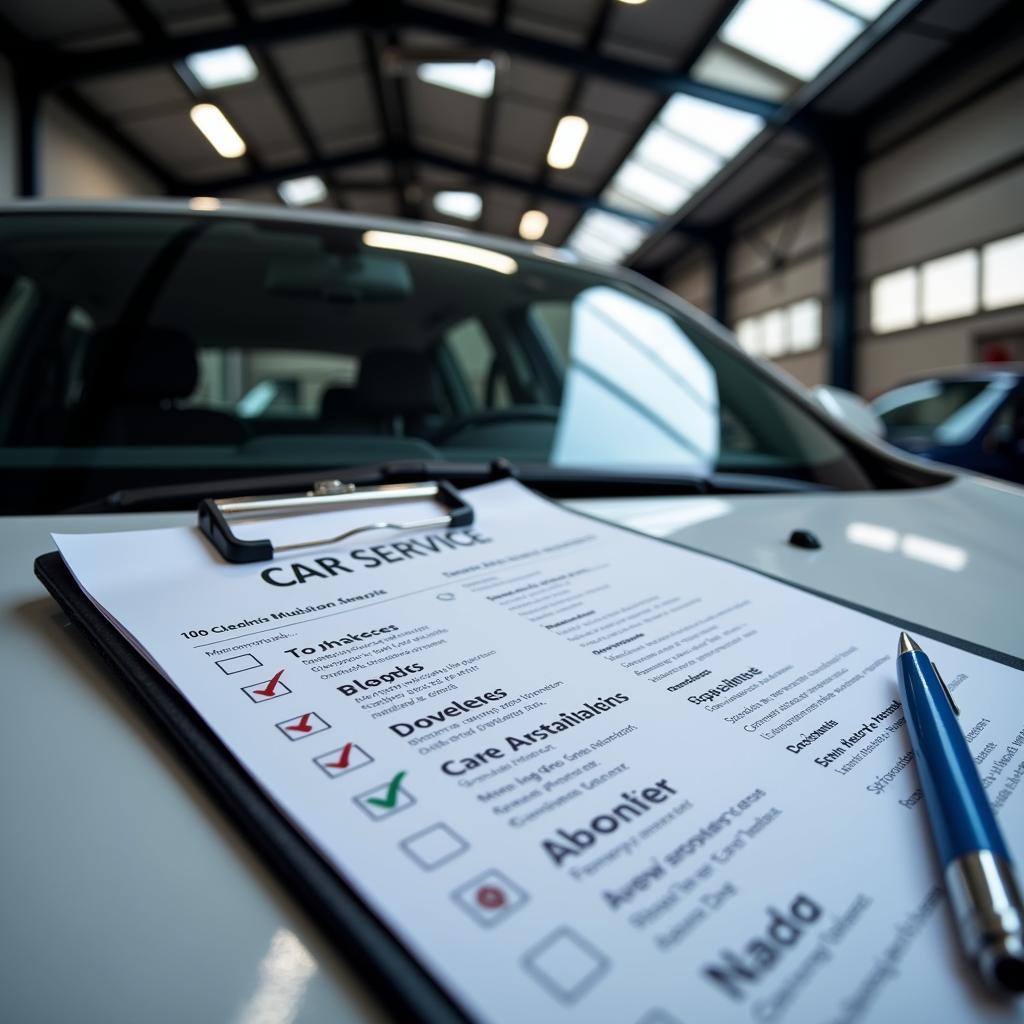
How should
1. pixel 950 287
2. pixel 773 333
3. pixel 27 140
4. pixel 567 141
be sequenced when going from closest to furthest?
pixel 27 140
pixel 950 287
pixel 567 141
pixel 773 333

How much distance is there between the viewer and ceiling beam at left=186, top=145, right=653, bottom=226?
330 inches

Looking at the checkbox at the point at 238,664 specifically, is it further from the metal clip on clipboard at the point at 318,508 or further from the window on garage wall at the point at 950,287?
the window on garage wall at the point at 950,287

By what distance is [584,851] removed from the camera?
24 cm

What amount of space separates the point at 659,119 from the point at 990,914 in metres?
8.19

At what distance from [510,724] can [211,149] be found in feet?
29.3

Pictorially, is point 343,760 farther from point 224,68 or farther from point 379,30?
point 224,68

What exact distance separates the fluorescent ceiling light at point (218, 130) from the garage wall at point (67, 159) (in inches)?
36.9

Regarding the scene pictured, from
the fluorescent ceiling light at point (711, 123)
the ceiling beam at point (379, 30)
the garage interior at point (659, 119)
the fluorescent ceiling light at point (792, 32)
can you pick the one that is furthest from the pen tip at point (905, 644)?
the fluorescent ceiling light at point (711, 123)

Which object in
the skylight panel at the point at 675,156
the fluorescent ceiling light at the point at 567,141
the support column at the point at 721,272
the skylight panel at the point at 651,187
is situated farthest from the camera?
the support column at the point at 721,272

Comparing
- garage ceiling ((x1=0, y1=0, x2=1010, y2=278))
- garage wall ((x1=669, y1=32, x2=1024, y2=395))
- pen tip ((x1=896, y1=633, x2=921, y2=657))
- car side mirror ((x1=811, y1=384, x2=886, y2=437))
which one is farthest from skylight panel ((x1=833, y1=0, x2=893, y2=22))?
pen tip ((x1=896, y1=633, x2=921, y2=657))

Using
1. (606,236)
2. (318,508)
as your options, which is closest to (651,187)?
(606,236)

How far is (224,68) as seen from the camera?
6.13 m

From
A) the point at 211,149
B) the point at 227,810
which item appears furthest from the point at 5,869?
the point at 211,149

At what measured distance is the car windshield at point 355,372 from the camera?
0.74m
